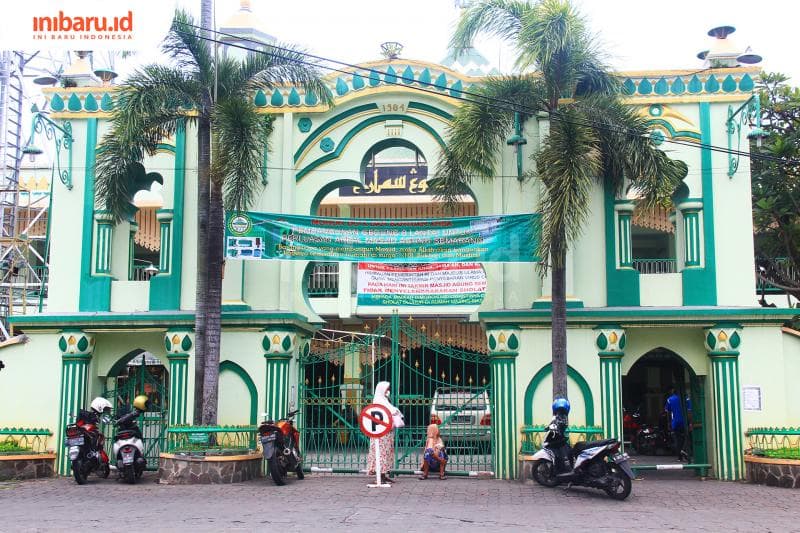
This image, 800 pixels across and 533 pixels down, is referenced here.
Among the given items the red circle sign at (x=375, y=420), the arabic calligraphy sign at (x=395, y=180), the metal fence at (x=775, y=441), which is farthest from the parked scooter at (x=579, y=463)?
the arabic calligraphy sign at (x=395, y=180)

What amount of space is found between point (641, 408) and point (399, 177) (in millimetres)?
10077

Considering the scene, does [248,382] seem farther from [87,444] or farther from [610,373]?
[610,373]

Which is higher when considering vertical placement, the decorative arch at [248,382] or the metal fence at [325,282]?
the metal fence at [325,282]

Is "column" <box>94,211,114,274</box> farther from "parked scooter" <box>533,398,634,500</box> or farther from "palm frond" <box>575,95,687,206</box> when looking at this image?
"palm frond" <box>575,95,687,206</box>

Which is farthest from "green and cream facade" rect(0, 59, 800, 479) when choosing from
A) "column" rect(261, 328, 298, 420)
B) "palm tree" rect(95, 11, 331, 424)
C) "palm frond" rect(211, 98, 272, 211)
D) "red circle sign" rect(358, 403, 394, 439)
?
"red circle sign" rect(358, 403, 394, 439)

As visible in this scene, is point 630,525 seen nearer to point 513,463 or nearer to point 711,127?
point 513,463

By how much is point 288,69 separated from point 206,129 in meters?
1.73

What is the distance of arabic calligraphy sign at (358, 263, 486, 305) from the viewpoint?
57.5 ft

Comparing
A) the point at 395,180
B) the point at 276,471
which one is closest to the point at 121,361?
the point at 276,471

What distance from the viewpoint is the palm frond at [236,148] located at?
1473cm

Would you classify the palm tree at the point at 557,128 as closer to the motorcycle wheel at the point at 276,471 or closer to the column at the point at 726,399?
the column at the point at 726,399

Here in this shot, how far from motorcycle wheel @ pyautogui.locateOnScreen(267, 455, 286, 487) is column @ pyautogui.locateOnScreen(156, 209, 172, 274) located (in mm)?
4546

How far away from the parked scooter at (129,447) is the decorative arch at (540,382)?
6.41 m

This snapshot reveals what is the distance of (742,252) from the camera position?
16078 mm
